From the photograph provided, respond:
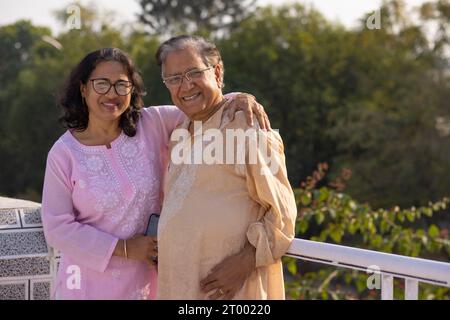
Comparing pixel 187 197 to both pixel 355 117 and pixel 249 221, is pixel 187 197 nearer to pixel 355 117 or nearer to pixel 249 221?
pixel 249 221

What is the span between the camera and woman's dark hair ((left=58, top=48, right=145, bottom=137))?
215 centimetres

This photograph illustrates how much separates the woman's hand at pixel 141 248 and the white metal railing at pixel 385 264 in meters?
0.39

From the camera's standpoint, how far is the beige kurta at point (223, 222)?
193 centimetres

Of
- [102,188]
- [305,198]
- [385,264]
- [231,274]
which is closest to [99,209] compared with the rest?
[102,188]

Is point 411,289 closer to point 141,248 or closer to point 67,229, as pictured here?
point 141,248

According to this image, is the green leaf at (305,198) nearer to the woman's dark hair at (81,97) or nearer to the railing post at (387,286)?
the woman's dark hair at (81,97)

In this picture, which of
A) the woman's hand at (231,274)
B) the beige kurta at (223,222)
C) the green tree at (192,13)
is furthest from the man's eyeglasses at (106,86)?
the green tree at (192,13)

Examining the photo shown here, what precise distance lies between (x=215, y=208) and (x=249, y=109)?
0.28 m

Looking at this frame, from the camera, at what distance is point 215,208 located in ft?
6.39

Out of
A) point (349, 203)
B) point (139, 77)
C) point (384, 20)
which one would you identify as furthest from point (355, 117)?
point (139, 77)

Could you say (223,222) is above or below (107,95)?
below

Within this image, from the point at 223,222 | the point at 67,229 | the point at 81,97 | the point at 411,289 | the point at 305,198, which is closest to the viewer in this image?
the point at 411,289

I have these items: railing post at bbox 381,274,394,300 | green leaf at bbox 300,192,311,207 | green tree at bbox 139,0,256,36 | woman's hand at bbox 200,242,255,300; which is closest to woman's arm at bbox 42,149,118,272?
woman's hand at bbox 200,242,255,300

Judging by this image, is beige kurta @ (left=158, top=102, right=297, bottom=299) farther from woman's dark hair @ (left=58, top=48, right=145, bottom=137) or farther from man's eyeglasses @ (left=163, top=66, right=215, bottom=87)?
woman's dark hair @ (left=58, top=48, right=145, bottom=137)
